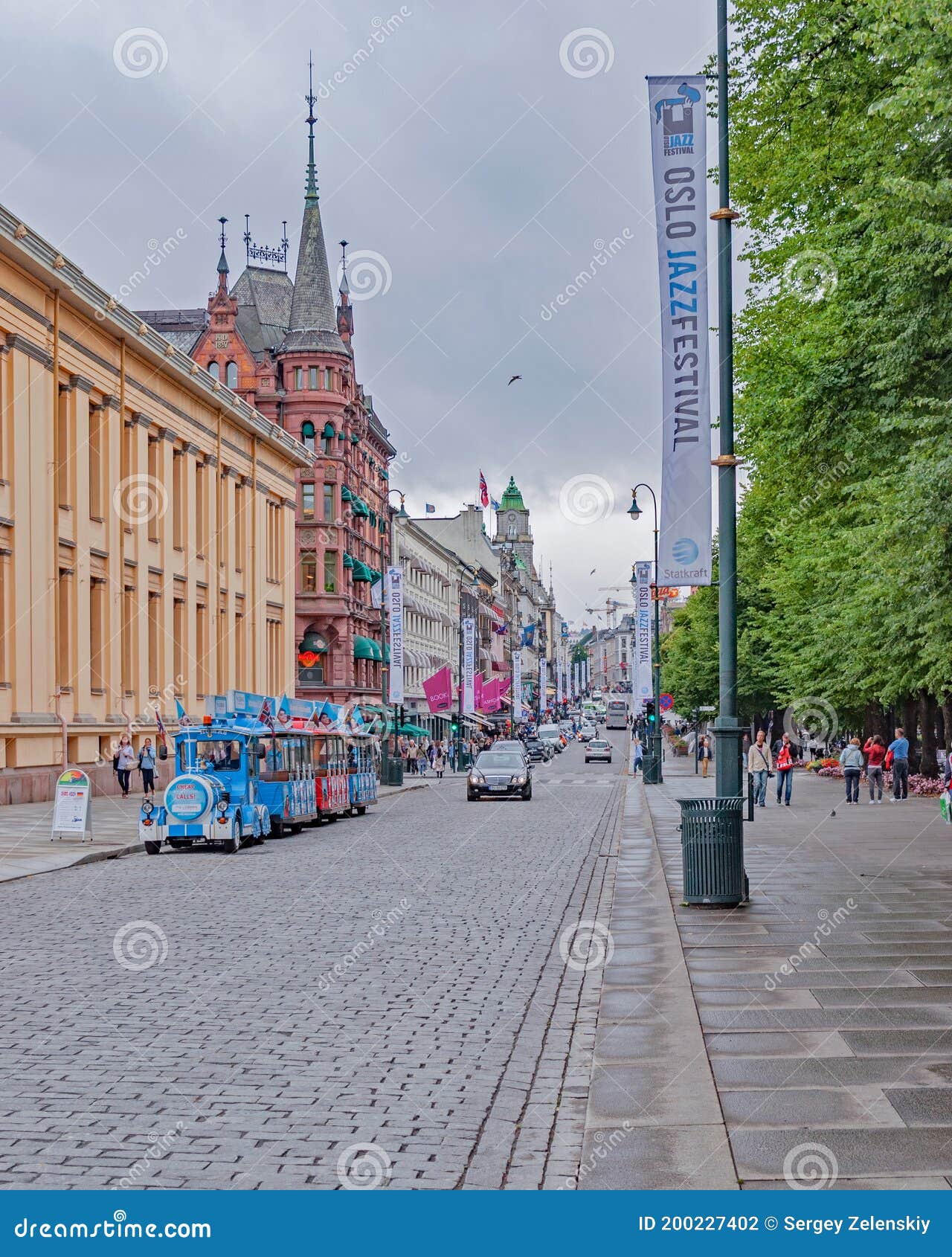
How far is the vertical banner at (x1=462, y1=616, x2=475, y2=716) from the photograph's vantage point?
8275cm

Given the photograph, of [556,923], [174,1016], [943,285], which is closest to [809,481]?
[943,285]

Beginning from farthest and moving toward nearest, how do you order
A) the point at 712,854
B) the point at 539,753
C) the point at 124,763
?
1. the point at 539,753
2. the point at 124,763
3. the point at 712,854

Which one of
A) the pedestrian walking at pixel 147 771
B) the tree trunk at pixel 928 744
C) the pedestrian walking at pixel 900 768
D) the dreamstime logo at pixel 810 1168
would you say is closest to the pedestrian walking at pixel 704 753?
the tree trunk at pixel 928 744

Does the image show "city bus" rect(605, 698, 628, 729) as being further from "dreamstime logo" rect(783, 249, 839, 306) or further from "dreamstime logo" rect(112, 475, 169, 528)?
"dreamstime logo" rect(783, 249, 839, 306)

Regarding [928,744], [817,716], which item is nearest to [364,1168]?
[928,744]

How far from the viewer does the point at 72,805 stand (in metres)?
23.5

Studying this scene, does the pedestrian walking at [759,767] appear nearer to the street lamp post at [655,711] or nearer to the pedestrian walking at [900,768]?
the pedestrian walking at [900,768]

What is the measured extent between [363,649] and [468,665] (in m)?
10.9

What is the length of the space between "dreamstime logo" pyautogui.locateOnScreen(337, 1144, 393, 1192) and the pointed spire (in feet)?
223

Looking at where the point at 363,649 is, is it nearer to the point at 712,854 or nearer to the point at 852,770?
the point at 852,770

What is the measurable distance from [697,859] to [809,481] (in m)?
8.07

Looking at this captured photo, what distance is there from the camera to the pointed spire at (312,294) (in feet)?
236
